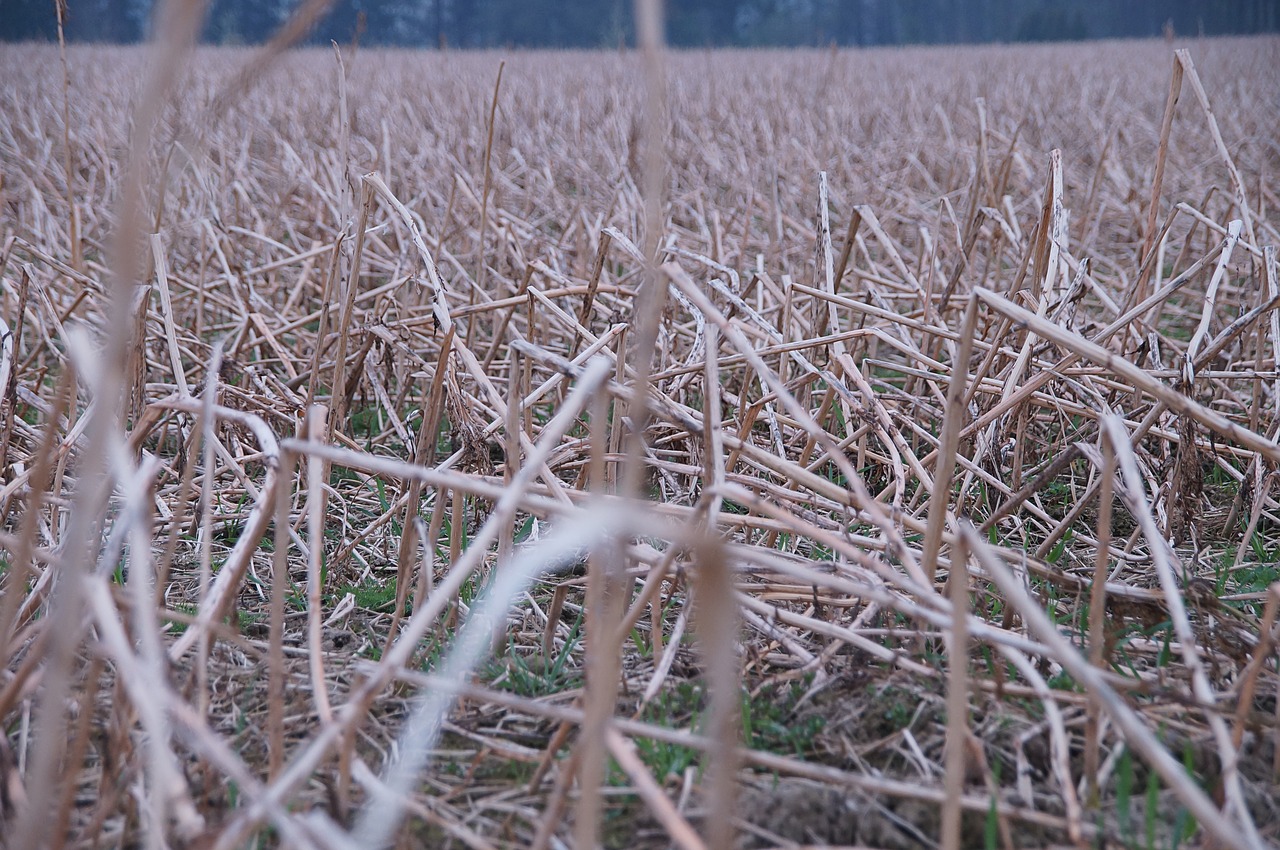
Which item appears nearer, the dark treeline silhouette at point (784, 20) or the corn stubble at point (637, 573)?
the corn stubble at point (637, 573)

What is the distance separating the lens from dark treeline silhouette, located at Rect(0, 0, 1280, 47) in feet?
118

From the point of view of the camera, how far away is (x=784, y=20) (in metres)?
42.8

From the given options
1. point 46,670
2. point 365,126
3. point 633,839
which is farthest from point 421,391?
point 365,126

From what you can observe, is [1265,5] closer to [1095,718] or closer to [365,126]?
[365,126]

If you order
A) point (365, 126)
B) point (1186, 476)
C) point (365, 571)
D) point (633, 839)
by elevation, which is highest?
point (365, 126)

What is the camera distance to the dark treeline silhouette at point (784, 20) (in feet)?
118

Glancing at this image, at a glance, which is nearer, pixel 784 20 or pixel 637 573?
pixel 637 573

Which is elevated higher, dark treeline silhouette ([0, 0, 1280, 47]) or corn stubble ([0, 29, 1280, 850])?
dark treeline silhouette ([0, 0, 1280, 47])

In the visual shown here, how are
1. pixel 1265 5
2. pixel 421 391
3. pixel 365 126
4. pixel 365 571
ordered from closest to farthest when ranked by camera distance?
1. pixel 365 571
2. pixel 421 391
3. pixel 365 126
4. pixel 1265 5

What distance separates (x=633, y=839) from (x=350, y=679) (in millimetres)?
464

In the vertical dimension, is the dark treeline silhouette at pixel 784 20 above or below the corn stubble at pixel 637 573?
above

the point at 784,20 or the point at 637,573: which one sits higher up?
the point at 784,20

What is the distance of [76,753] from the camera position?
2.30 feet

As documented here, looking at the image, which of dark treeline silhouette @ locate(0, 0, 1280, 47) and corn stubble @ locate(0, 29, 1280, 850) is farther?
dark treeline silhouette @ locate(0, 0, 1280, 47)
